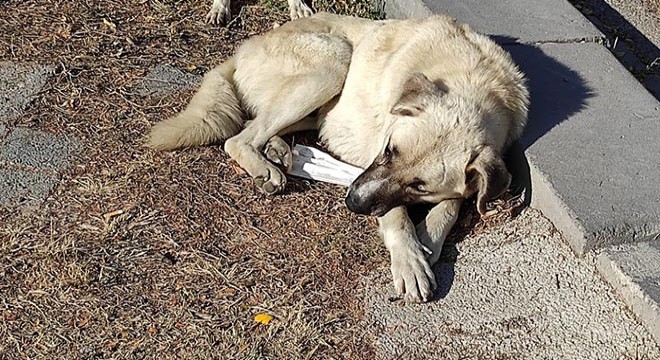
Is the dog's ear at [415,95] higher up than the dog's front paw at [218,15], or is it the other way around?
the dog's ear at [415,95]

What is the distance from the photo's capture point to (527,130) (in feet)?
15.0

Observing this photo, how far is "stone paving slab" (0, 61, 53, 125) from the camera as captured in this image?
521cm

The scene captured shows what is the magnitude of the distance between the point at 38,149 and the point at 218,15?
75.7 inches

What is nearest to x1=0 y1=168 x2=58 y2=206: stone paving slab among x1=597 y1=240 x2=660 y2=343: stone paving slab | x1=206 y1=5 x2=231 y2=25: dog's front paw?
x1=206 y1=5 x2=231 y2=25: dog's front paw

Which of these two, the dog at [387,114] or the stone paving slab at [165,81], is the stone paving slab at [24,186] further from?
the stone paving slab at [165,81]

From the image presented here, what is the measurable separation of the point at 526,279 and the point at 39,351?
215cm

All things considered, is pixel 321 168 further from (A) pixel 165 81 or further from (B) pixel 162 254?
(A) pixel 165 81

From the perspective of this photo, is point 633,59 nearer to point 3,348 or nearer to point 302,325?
point 302,325

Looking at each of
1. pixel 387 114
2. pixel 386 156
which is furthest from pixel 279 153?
pixel 386 156

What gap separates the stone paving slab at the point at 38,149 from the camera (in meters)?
4.76

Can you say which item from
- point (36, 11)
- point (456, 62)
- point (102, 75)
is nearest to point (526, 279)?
point (456, 62)

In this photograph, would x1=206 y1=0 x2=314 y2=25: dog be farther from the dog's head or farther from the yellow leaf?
the yellow leaf

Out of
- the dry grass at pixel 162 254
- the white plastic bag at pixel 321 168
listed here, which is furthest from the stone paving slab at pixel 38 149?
the white plastic bag at pixel 321 168

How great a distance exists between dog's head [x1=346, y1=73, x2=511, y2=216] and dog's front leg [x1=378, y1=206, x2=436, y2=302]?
10 cm
